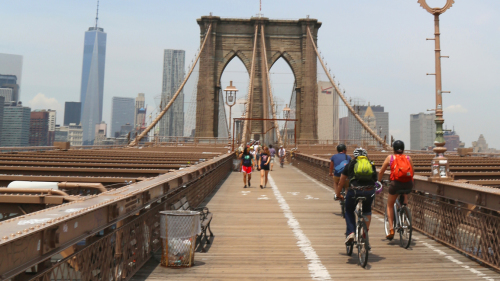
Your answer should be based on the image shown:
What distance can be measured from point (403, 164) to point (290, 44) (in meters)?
58.9

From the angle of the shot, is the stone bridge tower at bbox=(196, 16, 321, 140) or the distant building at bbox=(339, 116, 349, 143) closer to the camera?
the stone bridge tower at bbox=(196, 16, 321, 140)

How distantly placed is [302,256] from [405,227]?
1720mm

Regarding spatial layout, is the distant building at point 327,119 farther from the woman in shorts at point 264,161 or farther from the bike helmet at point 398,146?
the bike helmet at point 398,146

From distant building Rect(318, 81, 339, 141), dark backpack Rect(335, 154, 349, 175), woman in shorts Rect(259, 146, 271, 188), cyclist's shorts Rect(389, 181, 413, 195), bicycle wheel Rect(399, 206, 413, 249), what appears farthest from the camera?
distant building Rect(318, 81, 339, 141)

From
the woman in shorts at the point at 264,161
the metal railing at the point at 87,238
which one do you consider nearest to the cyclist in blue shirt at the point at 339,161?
the metal railing at the point at 87,238

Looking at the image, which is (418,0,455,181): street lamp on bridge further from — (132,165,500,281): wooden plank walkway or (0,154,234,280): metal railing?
(0,154,234,280): metal railing

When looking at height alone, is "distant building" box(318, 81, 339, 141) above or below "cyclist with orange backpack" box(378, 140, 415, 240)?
above

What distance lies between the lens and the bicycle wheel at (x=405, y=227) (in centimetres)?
644

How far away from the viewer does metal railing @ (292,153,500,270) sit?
5355 millimetres

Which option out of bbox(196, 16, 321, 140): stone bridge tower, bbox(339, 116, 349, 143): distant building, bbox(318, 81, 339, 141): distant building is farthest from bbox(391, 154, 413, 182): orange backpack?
bbox(318, 81, 339, 141): distant building

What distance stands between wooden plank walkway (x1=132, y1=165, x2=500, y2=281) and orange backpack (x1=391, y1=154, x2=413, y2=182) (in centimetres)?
106

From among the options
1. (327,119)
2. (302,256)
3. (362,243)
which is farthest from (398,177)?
(327,119)

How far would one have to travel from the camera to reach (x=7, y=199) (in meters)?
4.60

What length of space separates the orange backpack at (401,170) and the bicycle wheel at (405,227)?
17.8 inches
